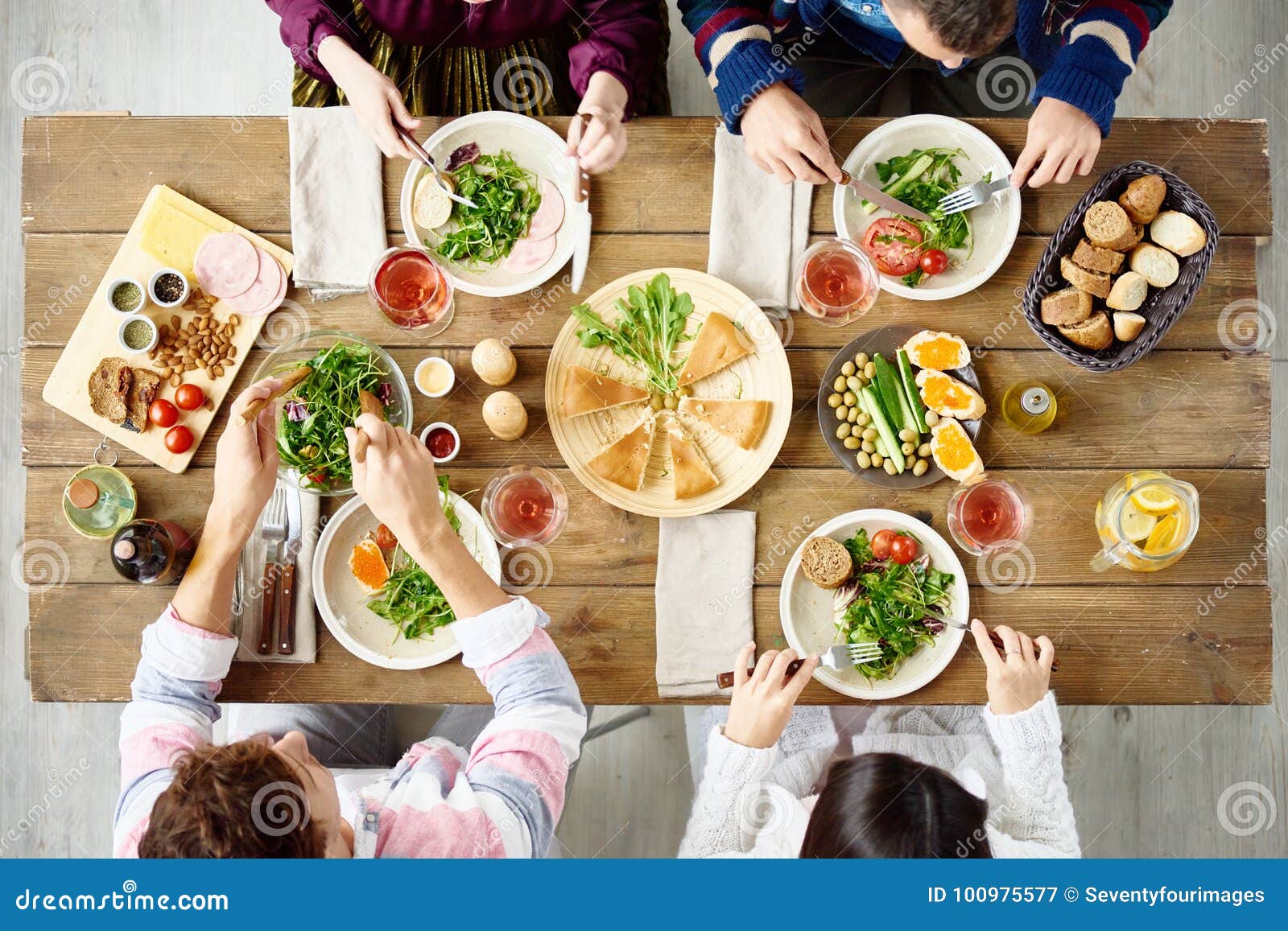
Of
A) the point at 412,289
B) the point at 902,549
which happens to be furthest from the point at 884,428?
the point at 412,289

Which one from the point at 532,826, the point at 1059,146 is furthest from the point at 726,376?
the point at 532,826

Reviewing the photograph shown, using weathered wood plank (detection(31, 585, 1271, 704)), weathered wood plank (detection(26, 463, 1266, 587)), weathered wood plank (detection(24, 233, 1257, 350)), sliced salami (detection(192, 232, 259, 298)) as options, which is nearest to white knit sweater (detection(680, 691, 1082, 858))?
weathered wood plank (detection(31, 585, 1271, 704))

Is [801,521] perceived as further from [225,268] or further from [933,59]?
[225,268]

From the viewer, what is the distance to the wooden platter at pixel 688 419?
1.90 metres

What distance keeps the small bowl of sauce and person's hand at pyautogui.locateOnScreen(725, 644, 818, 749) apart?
877 mm

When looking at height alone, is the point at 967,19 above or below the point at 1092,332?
above

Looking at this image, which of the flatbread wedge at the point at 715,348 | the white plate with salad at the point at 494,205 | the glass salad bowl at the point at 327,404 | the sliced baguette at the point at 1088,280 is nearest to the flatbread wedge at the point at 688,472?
the flatbread wedge at the point at 715,348

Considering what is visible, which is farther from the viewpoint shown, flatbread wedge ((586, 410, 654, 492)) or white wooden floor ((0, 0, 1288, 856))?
white wooden floor ((0, 0, 1288, 856))

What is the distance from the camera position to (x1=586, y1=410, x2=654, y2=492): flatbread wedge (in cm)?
190

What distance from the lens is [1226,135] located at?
6.42 feet

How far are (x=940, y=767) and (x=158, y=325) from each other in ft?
7.03

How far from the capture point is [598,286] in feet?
6.45

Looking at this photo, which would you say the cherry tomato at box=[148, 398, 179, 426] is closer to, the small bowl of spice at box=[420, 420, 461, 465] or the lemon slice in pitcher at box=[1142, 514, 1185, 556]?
the small bowl of spice at box=[420, 420, 461, 465]
